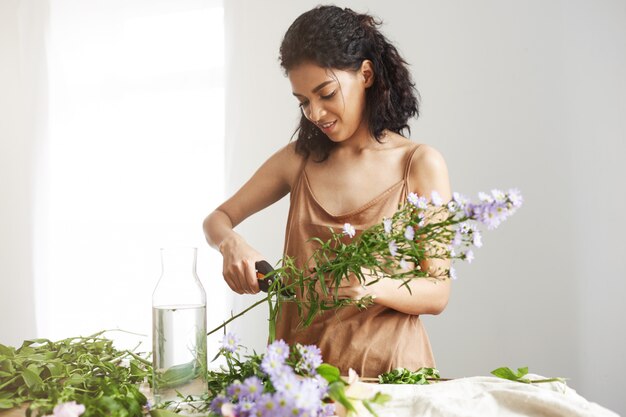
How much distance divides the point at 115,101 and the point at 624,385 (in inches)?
101

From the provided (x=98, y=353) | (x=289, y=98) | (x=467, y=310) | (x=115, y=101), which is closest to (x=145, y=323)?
(x=115, y=101)

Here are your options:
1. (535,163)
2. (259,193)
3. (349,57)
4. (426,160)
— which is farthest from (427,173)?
(535,163)

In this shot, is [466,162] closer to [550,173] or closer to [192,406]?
[550,173]

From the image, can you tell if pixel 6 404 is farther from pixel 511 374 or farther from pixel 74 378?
pixel 511 374

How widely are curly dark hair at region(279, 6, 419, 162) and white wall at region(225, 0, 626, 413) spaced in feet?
3.26

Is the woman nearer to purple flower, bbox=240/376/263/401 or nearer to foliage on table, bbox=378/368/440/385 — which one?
foliage on table, bbox=378/368/440/385

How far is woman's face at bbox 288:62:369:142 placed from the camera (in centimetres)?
137

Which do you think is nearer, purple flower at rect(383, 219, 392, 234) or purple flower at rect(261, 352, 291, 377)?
purple flower at rect(261, 352, 291, 377)

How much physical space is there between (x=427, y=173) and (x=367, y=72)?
10.6 inches

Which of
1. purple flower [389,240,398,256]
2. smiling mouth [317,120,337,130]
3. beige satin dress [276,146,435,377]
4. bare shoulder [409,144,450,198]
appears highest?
smiling mouth [317,120,337,130]

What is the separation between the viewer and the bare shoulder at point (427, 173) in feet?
4.63

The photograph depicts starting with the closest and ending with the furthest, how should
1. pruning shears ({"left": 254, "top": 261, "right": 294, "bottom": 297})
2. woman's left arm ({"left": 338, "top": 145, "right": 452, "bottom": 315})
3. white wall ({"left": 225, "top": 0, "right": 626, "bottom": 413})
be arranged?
pruning shears ({"left": 254, "top": 261, "right": 294, "bottom": 297})
woman's left arm ({"left": 338, "top": 145, "right": 452, "bottom": 315})
white wall ({"left": 225, "top": 0, "right": 626, "bottom": 413})

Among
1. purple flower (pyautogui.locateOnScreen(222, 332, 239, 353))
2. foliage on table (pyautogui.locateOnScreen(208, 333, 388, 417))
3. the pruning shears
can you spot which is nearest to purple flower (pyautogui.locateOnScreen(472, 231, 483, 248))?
foliage on table (pyautogui.locateOnScreen(208, 333, 388, 417))

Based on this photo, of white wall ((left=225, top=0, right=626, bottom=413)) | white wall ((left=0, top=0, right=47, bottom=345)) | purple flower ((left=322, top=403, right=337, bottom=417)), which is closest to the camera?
purple flower ((left=322, top=403, right=337, bottom=417))
